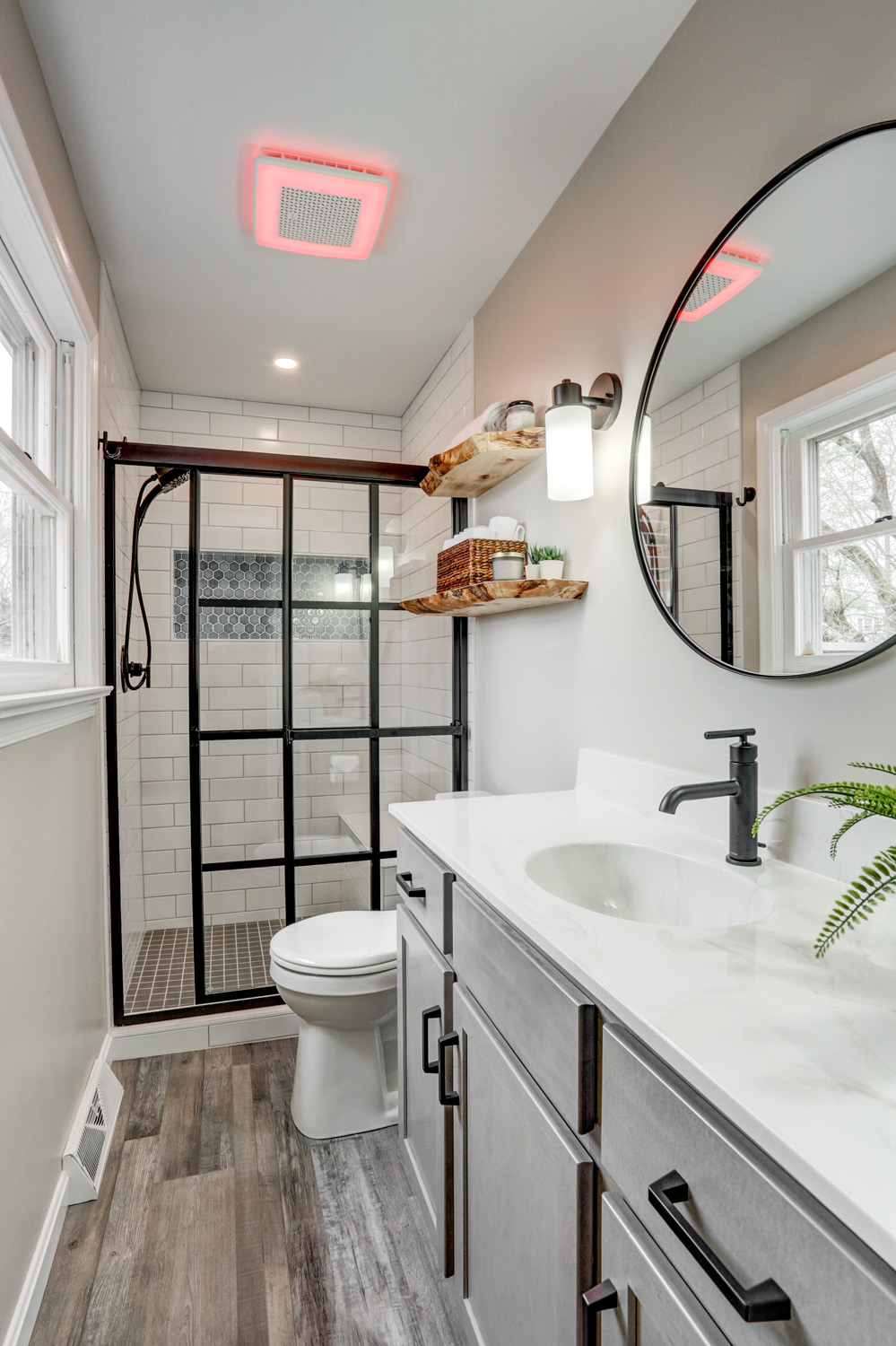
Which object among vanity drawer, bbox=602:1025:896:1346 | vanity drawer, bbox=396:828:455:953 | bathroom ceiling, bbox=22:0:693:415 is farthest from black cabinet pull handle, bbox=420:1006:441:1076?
bathroom ceiling, bbox=22:0:693:415

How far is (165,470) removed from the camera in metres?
2.41

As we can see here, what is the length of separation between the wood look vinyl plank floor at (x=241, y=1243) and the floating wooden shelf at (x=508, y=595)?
141 centimetres

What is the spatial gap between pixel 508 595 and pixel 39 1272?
172 cm

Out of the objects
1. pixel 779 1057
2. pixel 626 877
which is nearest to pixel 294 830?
pixel 626 877

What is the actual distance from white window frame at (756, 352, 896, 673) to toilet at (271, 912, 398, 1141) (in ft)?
4.07

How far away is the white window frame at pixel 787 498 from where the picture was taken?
40.6 inches

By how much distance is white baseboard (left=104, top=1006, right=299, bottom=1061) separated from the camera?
229 cm

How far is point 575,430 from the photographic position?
1671 millimetres

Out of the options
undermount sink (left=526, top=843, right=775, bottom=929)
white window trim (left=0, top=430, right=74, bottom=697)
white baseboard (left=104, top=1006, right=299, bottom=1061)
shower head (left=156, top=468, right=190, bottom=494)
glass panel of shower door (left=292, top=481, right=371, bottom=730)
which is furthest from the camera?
glass panel of shower door (left=292, top=481, right=371, bottom=730)

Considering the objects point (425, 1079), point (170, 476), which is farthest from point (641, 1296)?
point (170, 476)

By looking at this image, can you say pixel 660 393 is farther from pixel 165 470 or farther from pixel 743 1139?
pixel 165 470

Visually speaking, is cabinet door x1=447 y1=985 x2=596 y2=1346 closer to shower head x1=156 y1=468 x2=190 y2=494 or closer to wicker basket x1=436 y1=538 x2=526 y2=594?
wicker basket x1=436 y1=538 x2=526 y2=594

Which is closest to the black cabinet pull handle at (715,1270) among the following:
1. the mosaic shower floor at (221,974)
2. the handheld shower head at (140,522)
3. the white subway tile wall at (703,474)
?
the white subway tile wall at (703,474)

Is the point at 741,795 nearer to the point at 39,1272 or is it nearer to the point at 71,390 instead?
the point at 39,1272
